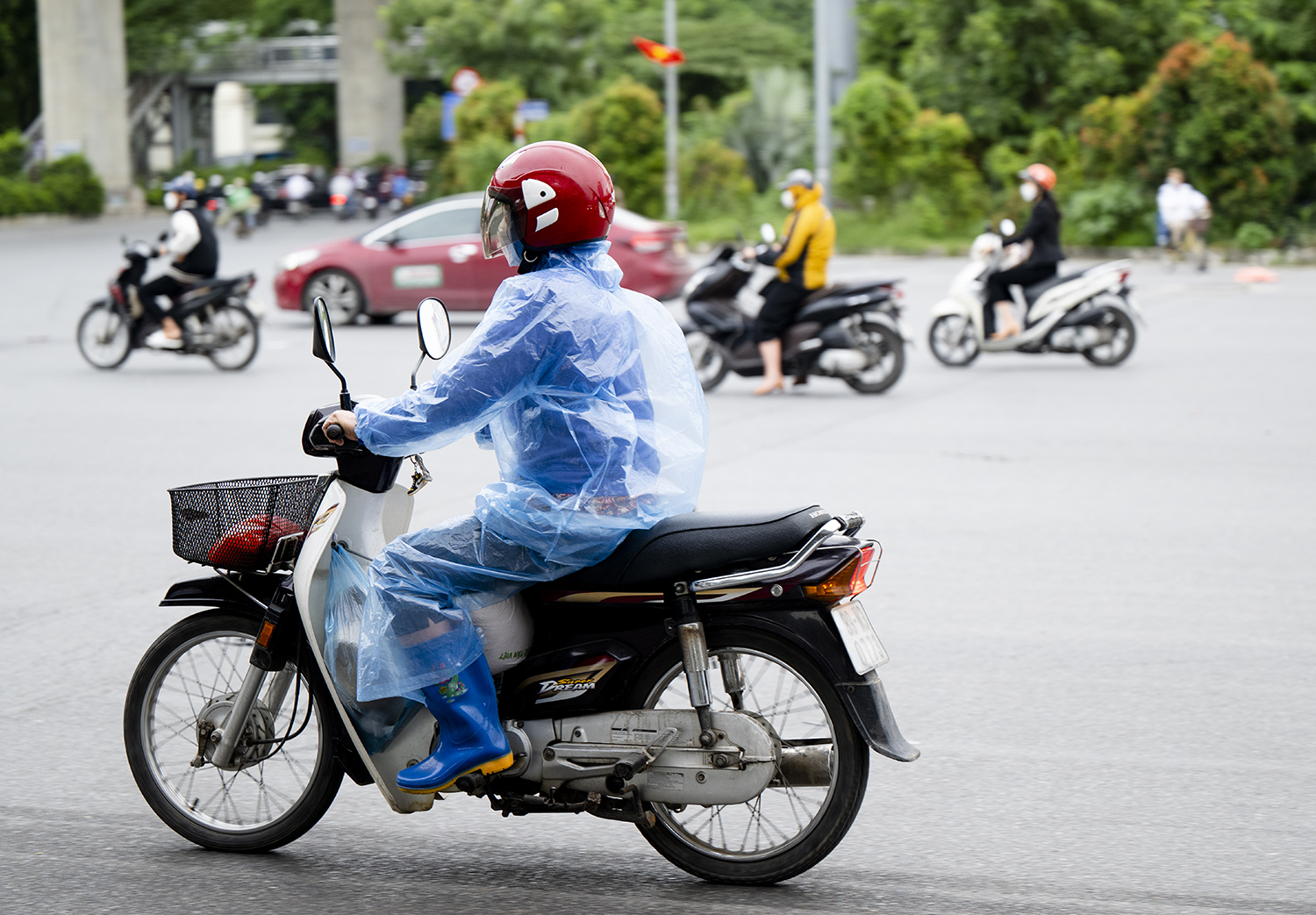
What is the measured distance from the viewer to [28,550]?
776cm

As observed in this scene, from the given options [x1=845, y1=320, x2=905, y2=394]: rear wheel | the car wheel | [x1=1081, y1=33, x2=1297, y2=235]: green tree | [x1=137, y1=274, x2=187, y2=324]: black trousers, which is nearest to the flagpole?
[x1=1081, y1=33, x2=1297, y2=235]: green tree

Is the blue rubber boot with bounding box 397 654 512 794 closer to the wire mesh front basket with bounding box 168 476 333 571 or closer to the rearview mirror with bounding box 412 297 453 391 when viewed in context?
the wire mesh front basket with bounding box 168 476 333 571

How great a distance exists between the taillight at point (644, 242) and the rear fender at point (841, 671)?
16255 mm

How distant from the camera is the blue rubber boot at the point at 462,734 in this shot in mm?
3742

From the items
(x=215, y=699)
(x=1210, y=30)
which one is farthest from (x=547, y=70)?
(x=215, y=699)

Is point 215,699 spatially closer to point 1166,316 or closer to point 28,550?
point 28,550

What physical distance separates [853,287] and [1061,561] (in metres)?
6.33

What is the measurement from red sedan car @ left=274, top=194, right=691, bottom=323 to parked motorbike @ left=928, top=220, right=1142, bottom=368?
5.01 metres

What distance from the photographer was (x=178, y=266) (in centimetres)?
1538

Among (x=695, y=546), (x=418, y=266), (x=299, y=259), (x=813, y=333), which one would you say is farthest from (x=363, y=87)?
(x=695, y=546)

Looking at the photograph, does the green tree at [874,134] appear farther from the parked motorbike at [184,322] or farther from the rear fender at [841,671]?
the rear fender at [841,671]

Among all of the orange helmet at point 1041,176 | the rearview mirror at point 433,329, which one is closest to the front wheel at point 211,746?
the rearview mirror at point 433,329

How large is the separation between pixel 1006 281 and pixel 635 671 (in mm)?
12174

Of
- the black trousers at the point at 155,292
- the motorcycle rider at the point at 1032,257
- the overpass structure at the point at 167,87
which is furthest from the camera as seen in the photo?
the overpass structure at the point at 167,87
